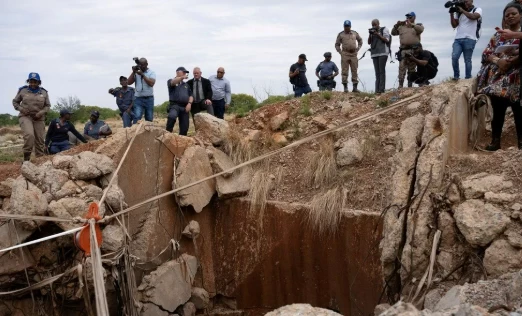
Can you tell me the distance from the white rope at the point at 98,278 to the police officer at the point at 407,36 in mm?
6570

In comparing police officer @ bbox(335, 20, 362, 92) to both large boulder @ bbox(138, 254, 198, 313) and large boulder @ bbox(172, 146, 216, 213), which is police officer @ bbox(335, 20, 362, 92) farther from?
large boulder @ bbox(138, 254, 198, 313)

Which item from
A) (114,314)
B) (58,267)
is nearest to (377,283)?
(114,314)

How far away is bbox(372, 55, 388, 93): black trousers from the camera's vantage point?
998 centimetres

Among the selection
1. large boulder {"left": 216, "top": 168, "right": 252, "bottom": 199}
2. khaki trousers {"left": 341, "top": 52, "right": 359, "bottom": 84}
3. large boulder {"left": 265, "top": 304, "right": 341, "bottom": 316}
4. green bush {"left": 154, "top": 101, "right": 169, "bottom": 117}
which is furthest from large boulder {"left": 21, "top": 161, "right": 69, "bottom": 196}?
green bush {"left": 154, "top": 101, "right": 169, "bottom": 117}

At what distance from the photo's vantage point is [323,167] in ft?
26.5

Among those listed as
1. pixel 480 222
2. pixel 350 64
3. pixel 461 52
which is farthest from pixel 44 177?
pixel 461 52

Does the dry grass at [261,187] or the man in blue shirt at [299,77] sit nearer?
the dry grass at [261,187]

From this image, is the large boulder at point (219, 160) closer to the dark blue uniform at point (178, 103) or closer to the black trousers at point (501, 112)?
the dark blue uniform at point (178, 103)

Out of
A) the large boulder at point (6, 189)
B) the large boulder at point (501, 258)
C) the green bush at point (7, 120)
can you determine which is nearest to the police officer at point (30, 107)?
the large boulder at point (6, 189)

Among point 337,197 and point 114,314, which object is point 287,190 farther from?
point 114,314

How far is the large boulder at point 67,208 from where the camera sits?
675 centimetres

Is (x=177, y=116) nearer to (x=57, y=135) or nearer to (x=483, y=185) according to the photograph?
(x=57, y=135)

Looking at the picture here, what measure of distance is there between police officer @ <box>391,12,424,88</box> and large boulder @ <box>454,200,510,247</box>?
4.70 meters

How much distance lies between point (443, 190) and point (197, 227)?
3634mm
